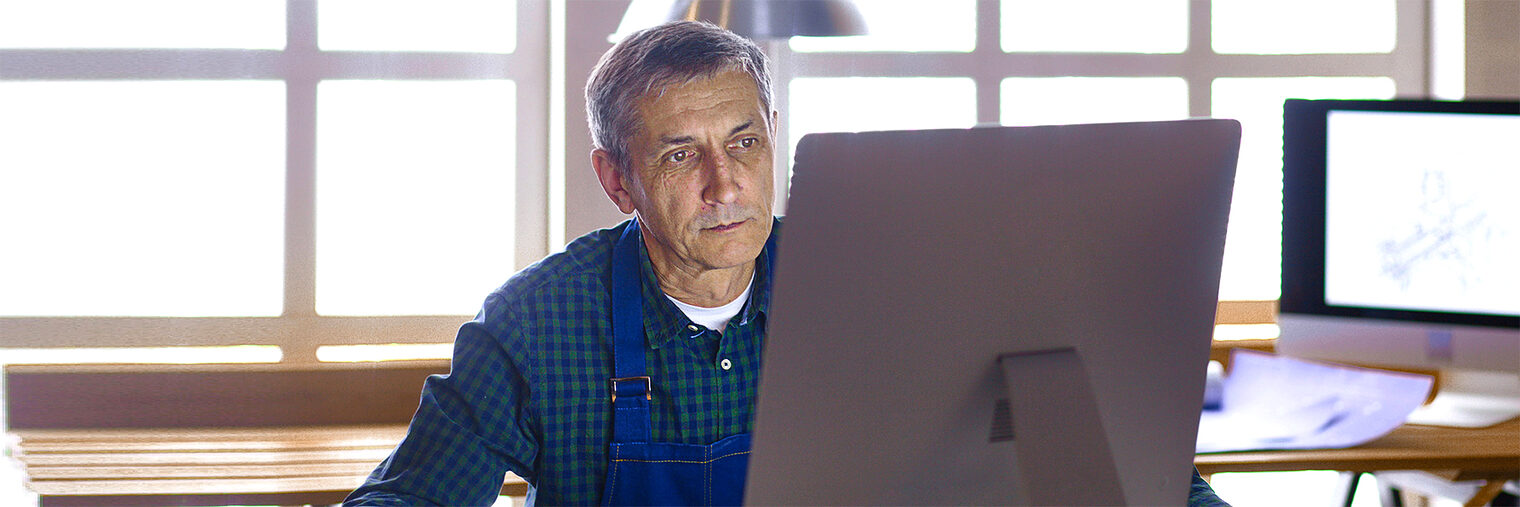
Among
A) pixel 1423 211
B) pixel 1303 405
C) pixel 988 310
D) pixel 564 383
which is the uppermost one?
pixel 1423 211

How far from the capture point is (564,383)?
4.68 feet

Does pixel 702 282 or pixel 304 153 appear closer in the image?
pixel 702 282

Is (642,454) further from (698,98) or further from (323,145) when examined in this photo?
(323,145)

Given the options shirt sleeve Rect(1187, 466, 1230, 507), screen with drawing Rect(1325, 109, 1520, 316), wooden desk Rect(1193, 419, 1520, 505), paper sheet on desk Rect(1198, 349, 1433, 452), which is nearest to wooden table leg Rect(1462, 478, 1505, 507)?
wooden desk Rect(1193, 419, 1520, 505)

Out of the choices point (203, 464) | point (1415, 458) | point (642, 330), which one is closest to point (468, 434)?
point (642, 330)

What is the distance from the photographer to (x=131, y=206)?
2.88 m

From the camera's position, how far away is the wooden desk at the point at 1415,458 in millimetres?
1922

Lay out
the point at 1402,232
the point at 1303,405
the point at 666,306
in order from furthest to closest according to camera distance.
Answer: the point at 1402,232, the point at 1303,405, the point at 666,306

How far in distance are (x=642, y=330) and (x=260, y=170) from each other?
5.76 ft

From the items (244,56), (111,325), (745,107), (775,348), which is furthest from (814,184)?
(111,325)

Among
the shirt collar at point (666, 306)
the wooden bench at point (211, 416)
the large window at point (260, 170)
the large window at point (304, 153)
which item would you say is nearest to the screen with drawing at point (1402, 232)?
the large window at point (304, 153)

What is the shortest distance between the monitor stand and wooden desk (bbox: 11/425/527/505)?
118cm

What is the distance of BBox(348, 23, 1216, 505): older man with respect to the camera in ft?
4.48

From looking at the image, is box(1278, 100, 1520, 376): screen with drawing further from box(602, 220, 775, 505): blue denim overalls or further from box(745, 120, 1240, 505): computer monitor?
box(745, 120, 1240, 505): computer monitor
